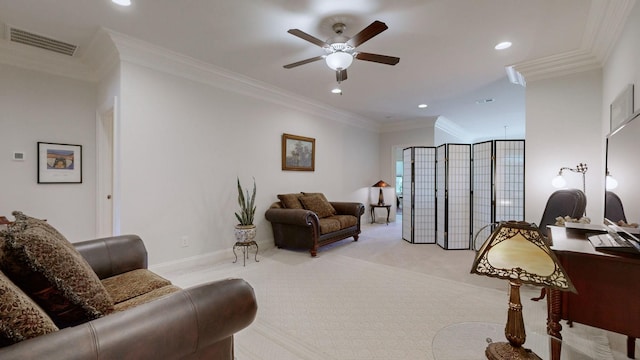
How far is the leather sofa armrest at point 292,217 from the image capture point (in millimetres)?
3951

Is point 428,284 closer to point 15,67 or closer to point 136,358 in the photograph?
point 136,358

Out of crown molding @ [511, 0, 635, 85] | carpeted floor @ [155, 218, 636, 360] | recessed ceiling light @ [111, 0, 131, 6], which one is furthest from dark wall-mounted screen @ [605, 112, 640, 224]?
recessed ceiling light @ [111, 0, 131, 6]

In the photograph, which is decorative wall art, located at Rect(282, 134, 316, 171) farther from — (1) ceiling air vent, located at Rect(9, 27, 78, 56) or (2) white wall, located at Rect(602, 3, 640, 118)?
(2) white wall, located at Rect(602, 3, 640, 118)

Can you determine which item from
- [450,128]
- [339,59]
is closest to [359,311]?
[339,59]

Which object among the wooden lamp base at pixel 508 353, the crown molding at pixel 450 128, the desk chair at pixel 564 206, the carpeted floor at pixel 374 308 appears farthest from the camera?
the crown molding at pixel 450 128

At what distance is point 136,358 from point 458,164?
4.80 metres

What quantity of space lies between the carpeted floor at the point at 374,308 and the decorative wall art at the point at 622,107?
1664 mm

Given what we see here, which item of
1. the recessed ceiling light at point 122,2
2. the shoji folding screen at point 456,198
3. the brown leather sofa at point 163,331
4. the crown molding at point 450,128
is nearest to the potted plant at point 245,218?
the recessed ceiling light at point 122,2

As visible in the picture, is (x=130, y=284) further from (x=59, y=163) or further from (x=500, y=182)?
(x=500, y=182)

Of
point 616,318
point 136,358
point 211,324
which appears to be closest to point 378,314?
point 616,318

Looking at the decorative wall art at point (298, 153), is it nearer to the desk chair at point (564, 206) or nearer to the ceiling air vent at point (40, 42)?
the ceiling air vent at point (40, 42)

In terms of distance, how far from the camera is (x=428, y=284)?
3.01 metres

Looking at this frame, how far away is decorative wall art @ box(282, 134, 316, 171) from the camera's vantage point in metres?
4.85

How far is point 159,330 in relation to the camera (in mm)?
951
